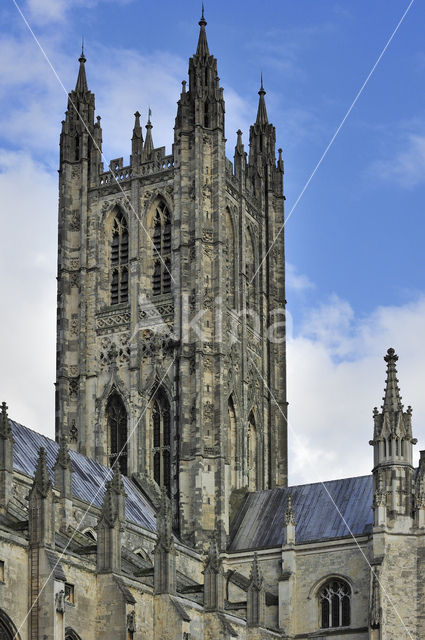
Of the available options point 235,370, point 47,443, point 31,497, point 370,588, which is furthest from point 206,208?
point 31,497

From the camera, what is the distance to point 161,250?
6738 cm

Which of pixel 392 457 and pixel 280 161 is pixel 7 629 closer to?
pixel 392 457

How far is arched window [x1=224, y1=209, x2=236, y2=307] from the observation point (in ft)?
222

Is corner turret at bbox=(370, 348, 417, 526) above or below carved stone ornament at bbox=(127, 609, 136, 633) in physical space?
above

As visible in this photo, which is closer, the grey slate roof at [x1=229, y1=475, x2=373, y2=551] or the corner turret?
the corner turret

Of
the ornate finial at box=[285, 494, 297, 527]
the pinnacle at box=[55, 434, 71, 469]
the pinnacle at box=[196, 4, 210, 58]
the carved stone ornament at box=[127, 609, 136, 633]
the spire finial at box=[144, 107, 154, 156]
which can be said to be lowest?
the carved stone ornament at box=[127, 609, 136, 633]

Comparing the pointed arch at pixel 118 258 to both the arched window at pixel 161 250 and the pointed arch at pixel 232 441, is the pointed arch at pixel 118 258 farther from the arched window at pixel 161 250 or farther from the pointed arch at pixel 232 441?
the pointed arch at pixel 232 441

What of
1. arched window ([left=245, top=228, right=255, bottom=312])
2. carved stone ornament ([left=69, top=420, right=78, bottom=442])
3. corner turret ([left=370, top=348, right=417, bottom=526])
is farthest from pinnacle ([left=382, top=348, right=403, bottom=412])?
carved stone ornament ([left=69, top=420, right=78, bottom=442])

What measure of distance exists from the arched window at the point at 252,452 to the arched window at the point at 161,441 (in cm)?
497

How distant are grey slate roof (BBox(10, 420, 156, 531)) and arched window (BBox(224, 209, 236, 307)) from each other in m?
10.3

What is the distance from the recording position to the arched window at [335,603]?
191ft

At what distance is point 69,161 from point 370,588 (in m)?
26.5

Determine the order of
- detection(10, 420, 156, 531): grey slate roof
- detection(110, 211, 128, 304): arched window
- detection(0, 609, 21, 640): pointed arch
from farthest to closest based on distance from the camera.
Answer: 1. detection(110, 211, 128, 304): arched window
2. detection(10, 420, 156, 531): grey slate roof
3. detection(0, 609, 21, 640): pointed arch

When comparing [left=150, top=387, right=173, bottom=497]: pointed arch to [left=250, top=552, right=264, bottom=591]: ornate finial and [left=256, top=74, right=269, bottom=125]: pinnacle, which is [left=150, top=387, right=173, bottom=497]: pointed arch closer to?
[left=250, top=552, right=264, bottom=591]: ornate finial
